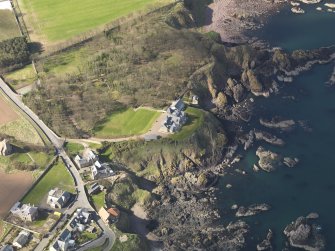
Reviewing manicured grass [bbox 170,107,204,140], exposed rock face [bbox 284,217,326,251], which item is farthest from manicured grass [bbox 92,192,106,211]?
exposed rock face [bbox 284,217,326,251]

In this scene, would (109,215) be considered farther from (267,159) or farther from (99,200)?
(267,159)

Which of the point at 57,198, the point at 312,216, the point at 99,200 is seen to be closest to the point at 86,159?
the point at 99,200

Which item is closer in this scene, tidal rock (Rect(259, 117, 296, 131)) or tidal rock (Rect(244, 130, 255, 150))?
tidal rock (Rect(244, 130, 255, 150))

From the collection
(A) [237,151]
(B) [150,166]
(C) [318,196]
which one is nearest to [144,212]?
(B) [150,166]

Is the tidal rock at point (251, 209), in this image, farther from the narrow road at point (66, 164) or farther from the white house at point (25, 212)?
the white house at point (25, 212)

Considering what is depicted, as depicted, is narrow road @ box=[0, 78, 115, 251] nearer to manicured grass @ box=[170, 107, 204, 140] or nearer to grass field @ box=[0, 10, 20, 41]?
grass field @ box=[0, 10, 20, 41]

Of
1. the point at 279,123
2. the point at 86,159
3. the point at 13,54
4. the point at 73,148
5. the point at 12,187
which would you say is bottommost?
the point at 279,123
